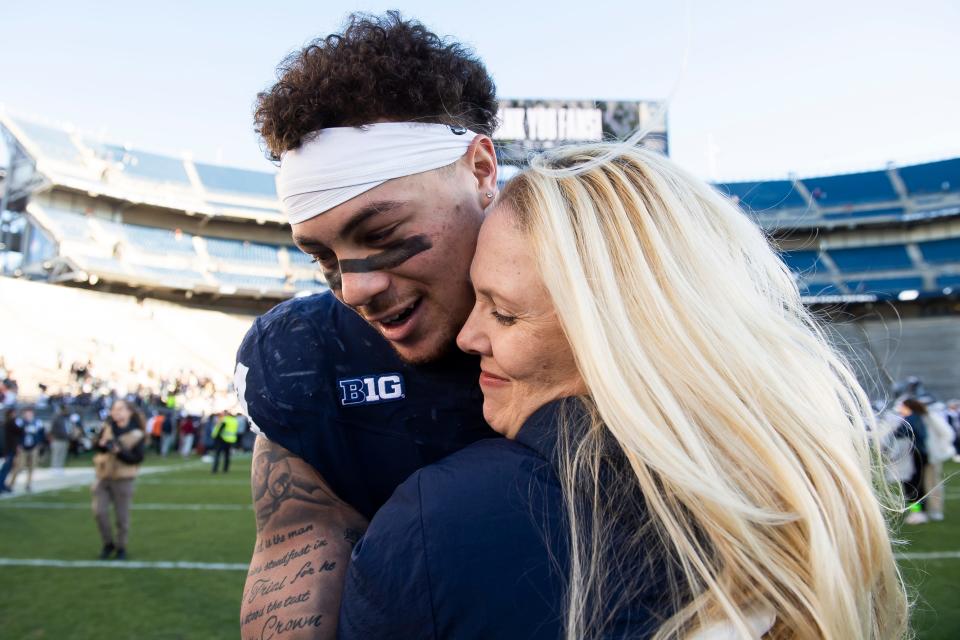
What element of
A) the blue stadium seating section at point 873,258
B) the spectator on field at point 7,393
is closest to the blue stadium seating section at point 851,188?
the blue stadium seating section at point 873,258

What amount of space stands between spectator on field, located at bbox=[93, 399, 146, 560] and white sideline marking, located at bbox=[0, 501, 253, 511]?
9.46 feet

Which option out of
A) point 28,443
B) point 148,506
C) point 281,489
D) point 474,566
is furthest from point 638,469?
point 28,443

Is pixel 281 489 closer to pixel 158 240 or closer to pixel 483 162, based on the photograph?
pixel 483 162

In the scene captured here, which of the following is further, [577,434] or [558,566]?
[577,434]

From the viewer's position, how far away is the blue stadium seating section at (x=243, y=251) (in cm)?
4022

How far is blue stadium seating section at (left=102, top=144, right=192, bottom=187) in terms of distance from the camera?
3788cm

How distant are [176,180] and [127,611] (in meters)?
37.2

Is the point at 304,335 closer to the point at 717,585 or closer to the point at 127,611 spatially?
the point at 717,585

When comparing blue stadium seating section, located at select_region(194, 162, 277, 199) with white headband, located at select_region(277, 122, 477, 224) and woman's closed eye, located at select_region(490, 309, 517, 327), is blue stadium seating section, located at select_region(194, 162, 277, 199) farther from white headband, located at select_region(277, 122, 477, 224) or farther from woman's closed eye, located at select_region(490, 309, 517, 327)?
woman's closed eye, located at select_region(490, 309, 517, 327)

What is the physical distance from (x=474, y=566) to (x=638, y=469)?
33 cm

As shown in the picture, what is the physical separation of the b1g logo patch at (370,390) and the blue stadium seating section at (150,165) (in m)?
40.4

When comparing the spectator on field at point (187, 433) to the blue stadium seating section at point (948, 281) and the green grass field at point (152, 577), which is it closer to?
the green grass field at point (152, 577)

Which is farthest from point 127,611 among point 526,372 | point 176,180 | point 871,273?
point 871,273

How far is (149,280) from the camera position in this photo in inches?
1391
